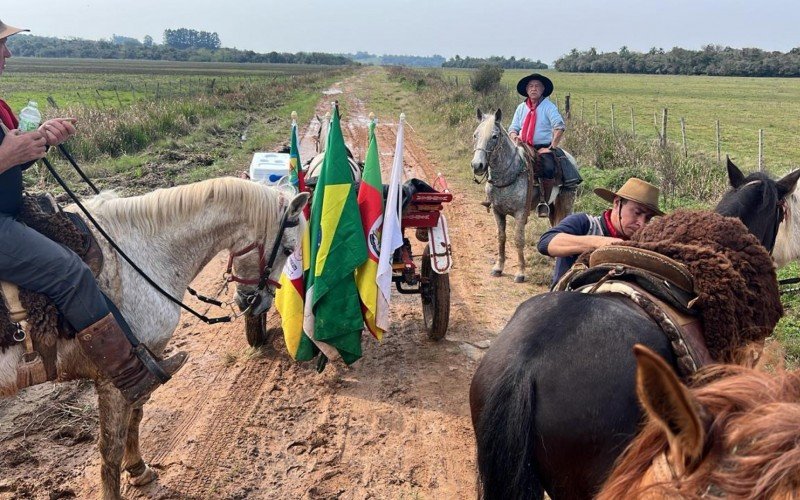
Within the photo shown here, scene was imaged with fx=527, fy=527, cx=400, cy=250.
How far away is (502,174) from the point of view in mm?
7562

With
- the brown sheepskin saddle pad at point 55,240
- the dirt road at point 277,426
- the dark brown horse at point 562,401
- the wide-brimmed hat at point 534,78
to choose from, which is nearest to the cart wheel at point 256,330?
the dirt road at point 277,426

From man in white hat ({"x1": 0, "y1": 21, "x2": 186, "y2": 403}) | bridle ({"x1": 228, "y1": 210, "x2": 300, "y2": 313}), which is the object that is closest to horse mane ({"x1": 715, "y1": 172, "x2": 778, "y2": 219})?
bridle ({"x1": 228, "y1": 210, "x2": 300, "y2": 313})

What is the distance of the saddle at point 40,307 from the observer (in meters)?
2.81

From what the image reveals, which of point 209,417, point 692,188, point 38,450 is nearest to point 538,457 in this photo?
point 209,417

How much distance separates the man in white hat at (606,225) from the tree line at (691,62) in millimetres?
88995

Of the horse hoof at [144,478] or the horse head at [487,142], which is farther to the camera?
the horse head at [487,142]

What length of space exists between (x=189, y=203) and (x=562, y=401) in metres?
2.76

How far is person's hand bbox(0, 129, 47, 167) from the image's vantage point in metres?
2.59

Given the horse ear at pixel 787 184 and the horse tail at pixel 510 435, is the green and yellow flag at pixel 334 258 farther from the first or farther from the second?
the horse ear at pixel 787 184

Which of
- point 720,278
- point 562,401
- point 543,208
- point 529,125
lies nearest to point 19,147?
point 562,401

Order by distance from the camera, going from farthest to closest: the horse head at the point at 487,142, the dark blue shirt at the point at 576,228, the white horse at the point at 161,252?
the horse head at the point at 487,142 → the dark blue shirt at the point at 576,228 → the white horse at the point at 161,252

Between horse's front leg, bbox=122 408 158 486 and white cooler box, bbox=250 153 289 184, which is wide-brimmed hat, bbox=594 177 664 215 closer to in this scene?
horse's front leg, bbox=122 408 158 486

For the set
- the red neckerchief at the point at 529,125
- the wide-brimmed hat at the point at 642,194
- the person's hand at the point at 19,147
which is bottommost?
the wide-brimmed hat at the point at 642,194

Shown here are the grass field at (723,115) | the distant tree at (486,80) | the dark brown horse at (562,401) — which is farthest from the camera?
the distant tree at (486,80)
